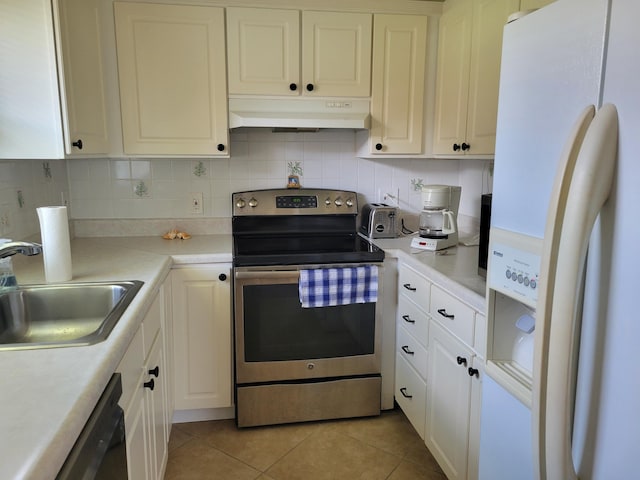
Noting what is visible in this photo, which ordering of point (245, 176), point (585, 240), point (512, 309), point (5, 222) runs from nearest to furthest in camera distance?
1. point (585, 240)
2. point (512, 309)
3. point (5, 222)
4. point (245, 176)

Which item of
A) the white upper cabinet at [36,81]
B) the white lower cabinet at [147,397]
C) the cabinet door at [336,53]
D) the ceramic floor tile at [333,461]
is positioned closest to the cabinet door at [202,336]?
the white lower cabinet at [147,397]

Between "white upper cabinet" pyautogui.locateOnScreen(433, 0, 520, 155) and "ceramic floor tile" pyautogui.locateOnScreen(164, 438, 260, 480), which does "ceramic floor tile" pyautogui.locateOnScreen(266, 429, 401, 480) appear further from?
"white upper cabinet" pyautogui.locateOnScreen(433, 0, 520, 155)

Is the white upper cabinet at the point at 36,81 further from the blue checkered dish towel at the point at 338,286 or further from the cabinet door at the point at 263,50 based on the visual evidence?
the blue checkered dish towel at the point at 338,286

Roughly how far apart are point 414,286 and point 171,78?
1561 millimetres

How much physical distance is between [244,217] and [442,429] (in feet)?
5.03

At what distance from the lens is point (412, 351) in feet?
7.45

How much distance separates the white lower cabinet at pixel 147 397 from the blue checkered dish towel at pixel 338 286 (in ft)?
2.18

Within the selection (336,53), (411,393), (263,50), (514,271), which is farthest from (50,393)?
(336,53)

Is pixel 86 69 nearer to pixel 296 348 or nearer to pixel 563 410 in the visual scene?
pixel 296 348

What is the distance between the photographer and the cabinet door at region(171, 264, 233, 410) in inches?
91.4

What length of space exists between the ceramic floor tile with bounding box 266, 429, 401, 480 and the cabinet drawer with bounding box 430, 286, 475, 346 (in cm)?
75

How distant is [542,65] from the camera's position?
1008 millimetres

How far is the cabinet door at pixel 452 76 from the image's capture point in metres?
2.32

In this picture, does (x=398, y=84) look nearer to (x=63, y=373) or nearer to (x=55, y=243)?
(x=55, y=243)
